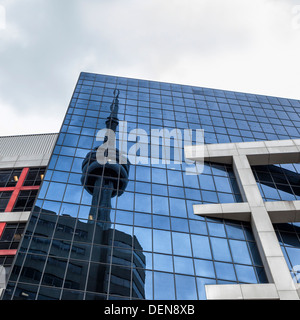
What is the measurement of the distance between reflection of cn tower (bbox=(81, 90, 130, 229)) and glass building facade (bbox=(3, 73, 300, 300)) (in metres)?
0.09

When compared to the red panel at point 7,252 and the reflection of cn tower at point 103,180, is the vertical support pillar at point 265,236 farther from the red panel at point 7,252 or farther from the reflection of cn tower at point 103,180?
the red panel at point 7,252

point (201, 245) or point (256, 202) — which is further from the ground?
point (256, 202)

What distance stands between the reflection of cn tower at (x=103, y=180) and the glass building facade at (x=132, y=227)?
0.09m

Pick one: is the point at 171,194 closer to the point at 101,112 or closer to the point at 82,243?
the point at 82,243

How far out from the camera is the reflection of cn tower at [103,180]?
2500 centimetres

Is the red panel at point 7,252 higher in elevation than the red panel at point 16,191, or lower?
lower

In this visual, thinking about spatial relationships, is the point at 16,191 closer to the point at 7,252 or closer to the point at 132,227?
the point at 7,252

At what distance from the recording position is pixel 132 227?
2436cm

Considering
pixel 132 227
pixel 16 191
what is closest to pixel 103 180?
pixel 132 227

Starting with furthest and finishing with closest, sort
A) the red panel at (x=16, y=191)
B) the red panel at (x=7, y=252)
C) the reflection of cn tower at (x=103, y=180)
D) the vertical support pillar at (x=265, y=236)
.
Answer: the red panel at (x=16, y=191) < the red panel at (x=7, y=252) < the reflection of cn tower at (x=103, y=180) < the vertical support pillar at (x=265, y=236)

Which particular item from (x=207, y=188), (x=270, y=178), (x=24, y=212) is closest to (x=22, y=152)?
(x=24, y=212)

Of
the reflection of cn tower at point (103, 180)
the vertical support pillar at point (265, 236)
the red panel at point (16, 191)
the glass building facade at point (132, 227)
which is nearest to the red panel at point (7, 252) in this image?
the red panel at point (16, 191)
